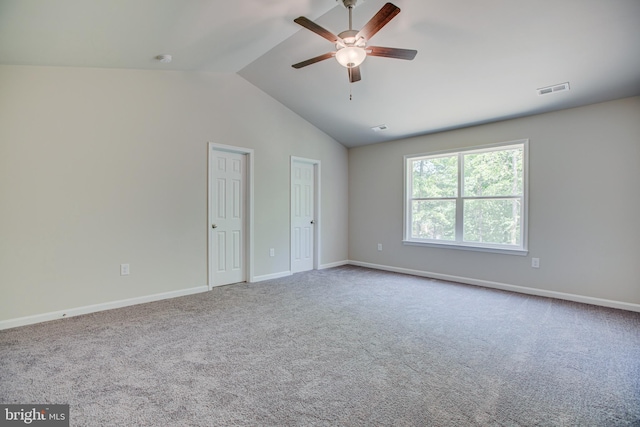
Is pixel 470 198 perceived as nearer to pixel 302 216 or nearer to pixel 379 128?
pixel 379 128

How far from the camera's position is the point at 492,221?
458 cm

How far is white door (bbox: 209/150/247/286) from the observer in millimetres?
4520

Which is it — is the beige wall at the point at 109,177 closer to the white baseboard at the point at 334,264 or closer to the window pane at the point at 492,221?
the white baseboard at the point at 334,264

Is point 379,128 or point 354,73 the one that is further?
point 379,128

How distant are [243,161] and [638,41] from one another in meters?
4.61

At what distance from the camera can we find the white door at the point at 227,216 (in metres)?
4.52

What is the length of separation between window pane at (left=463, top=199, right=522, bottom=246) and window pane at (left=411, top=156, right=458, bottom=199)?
1.33 ft

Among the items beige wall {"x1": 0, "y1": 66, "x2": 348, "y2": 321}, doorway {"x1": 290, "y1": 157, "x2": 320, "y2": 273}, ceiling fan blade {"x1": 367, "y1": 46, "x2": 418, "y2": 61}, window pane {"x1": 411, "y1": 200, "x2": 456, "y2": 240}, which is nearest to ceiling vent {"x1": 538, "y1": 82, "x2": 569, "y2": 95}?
window pane {"x1": 411, "y1": 200, "x2": 456, "y2": 240}

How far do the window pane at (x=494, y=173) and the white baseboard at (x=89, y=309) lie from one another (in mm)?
4289

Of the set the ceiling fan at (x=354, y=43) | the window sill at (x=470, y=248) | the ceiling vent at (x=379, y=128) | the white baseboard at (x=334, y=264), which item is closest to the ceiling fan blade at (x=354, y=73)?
the ceiling fan at (x=354, y=43)

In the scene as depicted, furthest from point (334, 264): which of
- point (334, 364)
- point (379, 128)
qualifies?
point (334, 364)

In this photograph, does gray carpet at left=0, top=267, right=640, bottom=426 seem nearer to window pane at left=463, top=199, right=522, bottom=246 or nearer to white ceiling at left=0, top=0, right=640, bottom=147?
window pane at left=463, top=199, right=522, bottom=246

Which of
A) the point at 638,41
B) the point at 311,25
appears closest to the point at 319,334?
the point at 311,25

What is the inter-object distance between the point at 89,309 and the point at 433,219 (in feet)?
16.1
